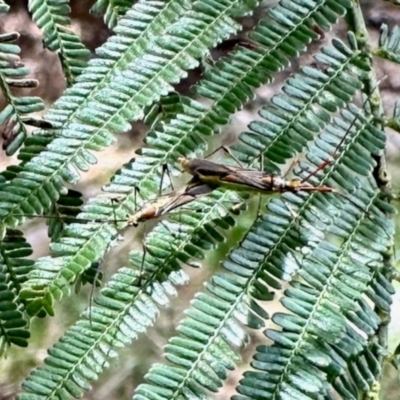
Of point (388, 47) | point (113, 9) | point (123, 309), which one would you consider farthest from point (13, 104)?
point (388, 47)

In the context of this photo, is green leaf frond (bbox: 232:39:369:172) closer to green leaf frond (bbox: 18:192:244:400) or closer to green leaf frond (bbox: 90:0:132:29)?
green leaf frond (bbox: 18:192:244:400)

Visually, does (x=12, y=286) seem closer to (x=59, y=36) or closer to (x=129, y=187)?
(x=129, y=187)

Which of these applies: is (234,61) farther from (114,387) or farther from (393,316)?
(114,387)

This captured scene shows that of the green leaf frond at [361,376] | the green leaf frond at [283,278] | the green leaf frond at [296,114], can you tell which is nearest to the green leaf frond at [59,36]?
the green leaf frond at [296,114]

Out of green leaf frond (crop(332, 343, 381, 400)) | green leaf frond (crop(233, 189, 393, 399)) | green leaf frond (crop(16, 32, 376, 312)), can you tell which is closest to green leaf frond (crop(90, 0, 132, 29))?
green leaf frond (crop(16, 32, 376, 312))

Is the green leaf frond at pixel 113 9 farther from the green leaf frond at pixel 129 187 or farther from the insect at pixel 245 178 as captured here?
the insect at pixel 245 178

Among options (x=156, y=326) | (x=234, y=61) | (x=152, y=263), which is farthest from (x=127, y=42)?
(x=156, y=326)

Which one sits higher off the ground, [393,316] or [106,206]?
[393,316]

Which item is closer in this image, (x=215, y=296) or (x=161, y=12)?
(x=215, y=296)
